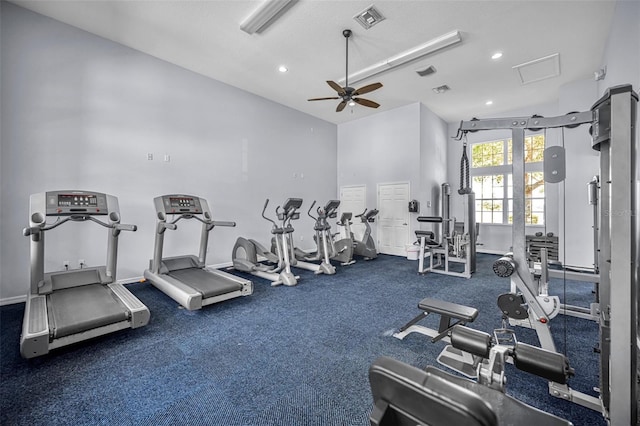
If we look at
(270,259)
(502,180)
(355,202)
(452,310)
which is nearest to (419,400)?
(452,310)

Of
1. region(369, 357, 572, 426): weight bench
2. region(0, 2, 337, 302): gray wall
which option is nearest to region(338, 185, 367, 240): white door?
region(0, 2, 337, 302): gray wall

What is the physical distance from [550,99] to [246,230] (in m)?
7.95

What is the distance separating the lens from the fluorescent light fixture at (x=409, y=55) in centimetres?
415

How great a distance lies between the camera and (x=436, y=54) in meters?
4.59

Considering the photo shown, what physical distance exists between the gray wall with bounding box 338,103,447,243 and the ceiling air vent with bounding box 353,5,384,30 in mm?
3405

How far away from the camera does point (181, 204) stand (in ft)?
13.7

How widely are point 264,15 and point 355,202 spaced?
17.6ft

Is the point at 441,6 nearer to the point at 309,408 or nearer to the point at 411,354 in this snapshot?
the point at 411,354

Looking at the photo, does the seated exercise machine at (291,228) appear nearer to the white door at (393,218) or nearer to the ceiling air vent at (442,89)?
the white door at (393,218)

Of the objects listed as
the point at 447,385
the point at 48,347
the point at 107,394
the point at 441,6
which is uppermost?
the point at 441,6

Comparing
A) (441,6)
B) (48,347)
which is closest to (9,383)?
(48,347)

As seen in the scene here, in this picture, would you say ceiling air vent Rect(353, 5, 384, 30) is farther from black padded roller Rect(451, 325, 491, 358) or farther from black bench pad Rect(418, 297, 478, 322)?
black padded roller Rect(451, 325, 491, 358)

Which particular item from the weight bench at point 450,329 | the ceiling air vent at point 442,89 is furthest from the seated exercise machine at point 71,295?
the ceiling air vent at point 442,89

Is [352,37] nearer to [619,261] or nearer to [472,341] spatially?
[619,261]
